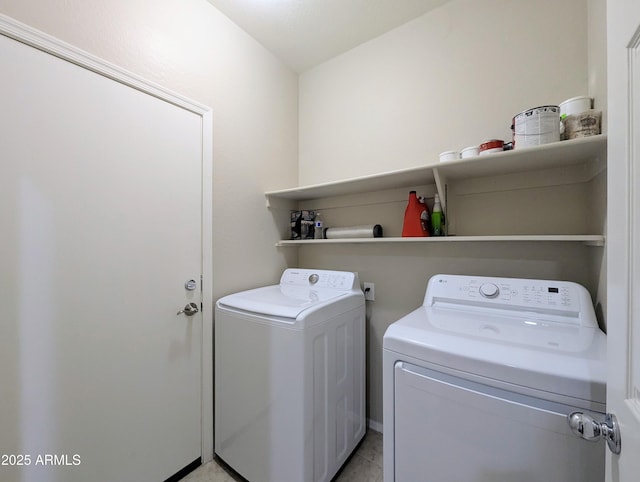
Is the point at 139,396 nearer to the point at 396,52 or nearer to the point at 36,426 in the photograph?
the point at 36,426

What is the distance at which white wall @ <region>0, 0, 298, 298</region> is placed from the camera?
46.2 inches

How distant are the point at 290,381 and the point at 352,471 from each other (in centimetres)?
80

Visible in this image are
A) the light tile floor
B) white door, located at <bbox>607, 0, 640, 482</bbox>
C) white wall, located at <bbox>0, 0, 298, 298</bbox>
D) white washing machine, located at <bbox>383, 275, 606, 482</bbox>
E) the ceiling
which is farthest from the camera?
the ceiling

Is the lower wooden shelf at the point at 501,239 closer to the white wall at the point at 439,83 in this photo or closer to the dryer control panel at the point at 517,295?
the dryer control panel at the point at 517,295

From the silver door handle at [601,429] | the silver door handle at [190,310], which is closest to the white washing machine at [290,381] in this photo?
the silver door handle at [190,310]

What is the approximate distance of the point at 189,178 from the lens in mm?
1518

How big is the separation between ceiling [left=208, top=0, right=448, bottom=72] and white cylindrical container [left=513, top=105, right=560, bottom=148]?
1054 millimetres

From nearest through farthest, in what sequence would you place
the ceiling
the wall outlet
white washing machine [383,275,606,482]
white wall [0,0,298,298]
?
white washing machine [383,275,606,482] → white wall [0,0,298,298] → the ceiling → the wall outlet

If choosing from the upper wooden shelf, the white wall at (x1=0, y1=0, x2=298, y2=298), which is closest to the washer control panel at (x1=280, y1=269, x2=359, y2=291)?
the white wall at (x1=0, y1=0, x2=298, y2=298)

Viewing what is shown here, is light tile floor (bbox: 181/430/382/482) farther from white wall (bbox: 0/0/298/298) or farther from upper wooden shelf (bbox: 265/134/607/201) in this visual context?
upper wooden shelf (bbox: 265/134/607/201)

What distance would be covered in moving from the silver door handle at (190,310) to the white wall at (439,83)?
131cm

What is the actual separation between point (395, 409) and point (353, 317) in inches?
25.6

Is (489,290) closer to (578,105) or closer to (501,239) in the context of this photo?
(501,239)

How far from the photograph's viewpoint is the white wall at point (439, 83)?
4.25 ft
